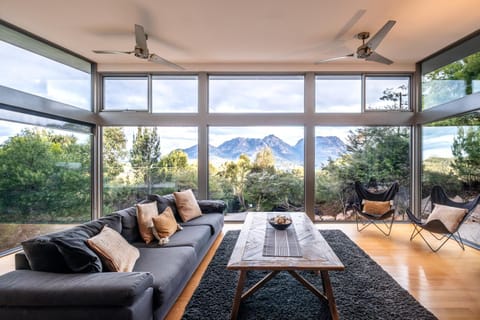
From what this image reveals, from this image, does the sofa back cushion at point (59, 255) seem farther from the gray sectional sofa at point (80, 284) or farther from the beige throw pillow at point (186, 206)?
the beige throw pillow at point (186, 206)

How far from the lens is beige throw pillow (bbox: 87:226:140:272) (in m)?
1.85

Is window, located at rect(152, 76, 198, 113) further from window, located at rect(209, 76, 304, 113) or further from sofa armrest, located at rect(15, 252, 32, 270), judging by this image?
sofa armrest, located at rect(15, 252, 32, 270)

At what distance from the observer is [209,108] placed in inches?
200

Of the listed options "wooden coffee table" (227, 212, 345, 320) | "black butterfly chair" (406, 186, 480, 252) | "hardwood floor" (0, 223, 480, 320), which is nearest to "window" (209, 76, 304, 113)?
"hardwood floor" (0, 223, 480, 320)

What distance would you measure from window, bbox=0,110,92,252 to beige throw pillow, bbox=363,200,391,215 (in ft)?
18.3

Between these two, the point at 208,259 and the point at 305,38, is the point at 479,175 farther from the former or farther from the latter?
the point at 208,259

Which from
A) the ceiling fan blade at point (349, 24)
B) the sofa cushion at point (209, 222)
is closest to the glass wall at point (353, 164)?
the ceiling fan blade at point (349, 24)

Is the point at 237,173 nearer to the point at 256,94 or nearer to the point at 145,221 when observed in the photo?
the point at 256,94

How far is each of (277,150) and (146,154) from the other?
9.20 feet

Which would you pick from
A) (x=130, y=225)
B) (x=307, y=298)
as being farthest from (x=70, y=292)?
(x=307, y=298)

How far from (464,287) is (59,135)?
6138 millimetres

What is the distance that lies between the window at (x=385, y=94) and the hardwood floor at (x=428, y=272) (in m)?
2.55

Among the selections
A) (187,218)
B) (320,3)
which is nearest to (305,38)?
(320,3)

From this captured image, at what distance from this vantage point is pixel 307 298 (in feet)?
7.37
